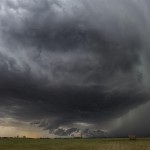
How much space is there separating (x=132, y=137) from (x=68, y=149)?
41743 millimetres

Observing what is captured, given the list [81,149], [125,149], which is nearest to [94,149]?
[81,149]

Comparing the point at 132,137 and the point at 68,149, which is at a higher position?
the point at 132,137

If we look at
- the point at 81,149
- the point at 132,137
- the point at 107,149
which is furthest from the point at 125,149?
the point at 132,137

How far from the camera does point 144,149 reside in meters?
46.3

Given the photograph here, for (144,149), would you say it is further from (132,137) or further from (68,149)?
(132,137)

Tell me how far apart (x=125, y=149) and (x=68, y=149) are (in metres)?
9.95

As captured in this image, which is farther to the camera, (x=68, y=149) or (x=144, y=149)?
(x=68, y=149)

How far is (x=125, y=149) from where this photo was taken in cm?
4712

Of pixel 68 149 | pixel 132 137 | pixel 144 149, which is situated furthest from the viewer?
pixel 132 137

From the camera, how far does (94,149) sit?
48688 mm

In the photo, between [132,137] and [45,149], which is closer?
[45,149]

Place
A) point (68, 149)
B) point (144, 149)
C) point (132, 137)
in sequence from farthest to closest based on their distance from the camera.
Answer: point (132, 137), point (68, 149), point (144, 149)

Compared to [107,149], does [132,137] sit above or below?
above

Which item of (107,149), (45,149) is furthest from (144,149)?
(45,149)
